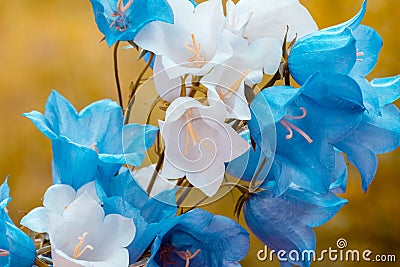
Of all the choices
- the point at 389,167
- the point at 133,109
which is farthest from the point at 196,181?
the point at 389,167

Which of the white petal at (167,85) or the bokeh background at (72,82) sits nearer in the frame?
the white petal at (167,85)

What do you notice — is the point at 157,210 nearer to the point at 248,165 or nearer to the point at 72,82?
the point at 248,165

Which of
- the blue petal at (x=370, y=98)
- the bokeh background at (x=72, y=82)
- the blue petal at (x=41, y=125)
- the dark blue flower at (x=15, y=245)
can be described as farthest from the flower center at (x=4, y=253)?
the bokeh background at (x=72, y=82)

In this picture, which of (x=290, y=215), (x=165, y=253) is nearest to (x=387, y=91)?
(x=290, y=215)

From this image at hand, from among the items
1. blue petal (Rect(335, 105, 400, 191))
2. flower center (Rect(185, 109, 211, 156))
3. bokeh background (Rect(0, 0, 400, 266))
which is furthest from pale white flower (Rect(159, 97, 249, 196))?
bokeh background (Rect(0, 0, 400, 266))

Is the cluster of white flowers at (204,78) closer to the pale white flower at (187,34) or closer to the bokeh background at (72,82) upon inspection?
the pale white flower at (187,34)

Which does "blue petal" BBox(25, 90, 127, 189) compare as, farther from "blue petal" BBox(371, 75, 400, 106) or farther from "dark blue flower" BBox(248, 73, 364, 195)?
"blue petal" BBox(371, 75, 400, 106)
